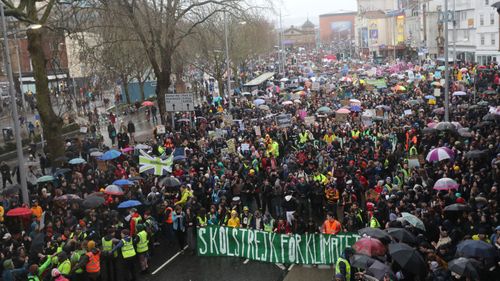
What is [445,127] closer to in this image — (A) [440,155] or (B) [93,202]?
(A) [440,155]

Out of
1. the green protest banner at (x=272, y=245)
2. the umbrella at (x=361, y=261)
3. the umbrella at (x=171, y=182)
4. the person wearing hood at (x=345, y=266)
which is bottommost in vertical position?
the green protest banner at (x=272, y=245)

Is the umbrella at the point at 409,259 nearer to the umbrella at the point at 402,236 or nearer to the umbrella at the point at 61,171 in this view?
the umbrella at the point at 402,236

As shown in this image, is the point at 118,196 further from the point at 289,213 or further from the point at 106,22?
the point at 106,22

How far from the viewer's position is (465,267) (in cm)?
920

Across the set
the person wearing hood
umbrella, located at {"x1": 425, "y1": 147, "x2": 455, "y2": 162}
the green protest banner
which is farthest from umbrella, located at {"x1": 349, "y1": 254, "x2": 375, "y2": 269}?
umbrella, located at {"x1": 425, "y1": 147, "x2": 455, "y2": 162}

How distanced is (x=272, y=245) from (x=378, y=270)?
14.3 feet

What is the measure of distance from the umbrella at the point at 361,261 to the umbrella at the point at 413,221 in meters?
2.22

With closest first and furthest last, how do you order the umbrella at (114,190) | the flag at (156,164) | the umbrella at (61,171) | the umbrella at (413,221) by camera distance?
the umbrella at (413,221)
the umbrella at (114,190)
the flag at (156,164)
the umbrella at (61,171)

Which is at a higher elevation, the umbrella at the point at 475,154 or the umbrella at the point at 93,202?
the umbrella at the point at 475,154

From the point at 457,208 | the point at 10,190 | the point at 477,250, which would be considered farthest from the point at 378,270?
the point at 10,190

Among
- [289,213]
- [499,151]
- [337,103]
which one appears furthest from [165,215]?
[337,103]

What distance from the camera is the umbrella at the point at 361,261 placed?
33.0ft

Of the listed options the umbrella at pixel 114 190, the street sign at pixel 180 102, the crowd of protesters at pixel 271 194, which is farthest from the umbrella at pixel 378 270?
the street sign at pixel 180 102

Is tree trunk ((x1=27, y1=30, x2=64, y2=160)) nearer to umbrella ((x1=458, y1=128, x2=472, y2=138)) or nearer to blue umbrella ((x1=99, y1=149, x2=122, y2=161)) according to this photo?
blue umbrella ((x1=99, y1=149, x2=122, y2=161))
